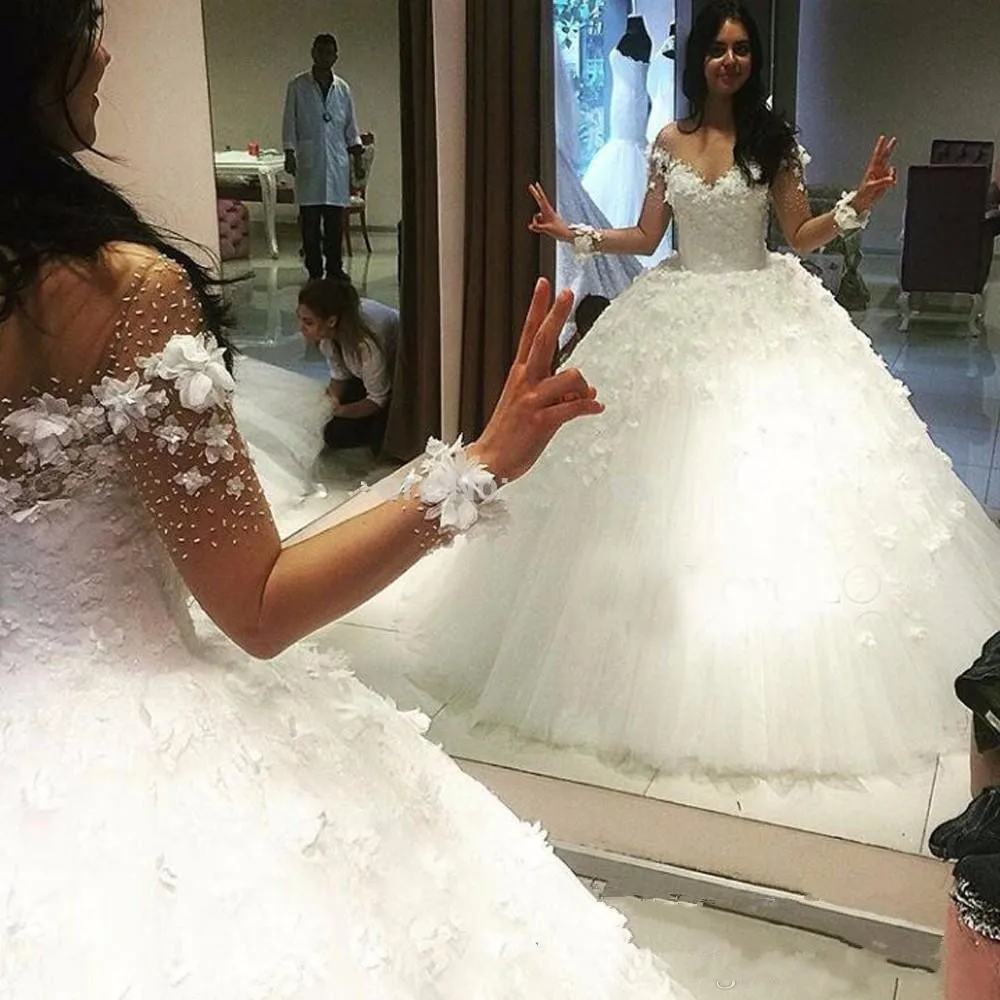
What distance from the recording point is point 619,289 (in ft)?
8.42

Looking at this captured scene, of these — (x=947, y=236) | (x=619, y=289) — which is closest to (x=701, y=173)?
(x=619, y=289)

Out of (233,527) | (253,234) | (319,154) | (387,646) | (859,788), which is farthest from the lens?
(319,154)

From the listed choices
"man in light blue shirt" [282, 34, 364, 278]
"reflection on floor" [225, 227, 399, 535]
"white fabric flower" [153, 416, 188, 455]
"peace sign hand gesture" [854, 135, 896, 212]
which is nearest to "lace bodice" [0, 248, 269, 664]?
"white fabric flower" [153, 416, 188, 455]

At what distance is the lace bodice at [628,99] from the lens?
2.55m

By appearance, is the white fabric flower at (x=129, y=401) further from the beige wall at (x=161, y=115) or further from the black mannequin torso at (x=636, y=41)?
the black mannequin torso at (x=636, y=41)

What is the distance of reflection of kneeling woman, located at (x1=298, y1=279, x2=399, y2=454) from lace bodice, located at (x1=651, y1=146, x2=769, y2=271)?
117 centimetres

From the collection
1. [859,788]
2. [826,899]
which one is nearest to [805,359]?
[859,788]

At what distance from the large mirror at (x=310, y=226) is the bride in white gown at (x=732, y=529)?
2.69ft

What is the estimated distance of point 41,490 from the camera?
0.89 meters

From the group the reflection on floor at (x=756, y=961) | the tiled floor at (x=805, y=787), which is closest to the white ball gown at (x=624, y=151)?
the tiled floor at (x=805, y=787)

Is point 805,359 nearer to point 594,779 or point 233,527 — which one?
point 594,779

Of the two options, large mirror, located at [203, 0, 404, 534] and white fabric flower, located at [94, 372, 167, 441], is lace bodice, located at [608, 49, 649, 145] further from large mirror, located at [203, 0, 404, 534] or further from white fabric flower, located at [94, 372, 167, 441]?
white fabric flower, located at [94, 372, 167, 441]

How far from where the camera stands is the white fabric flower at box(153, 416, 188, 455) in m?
0.86

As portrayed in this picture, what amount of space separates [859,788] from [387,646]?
1.03 m
